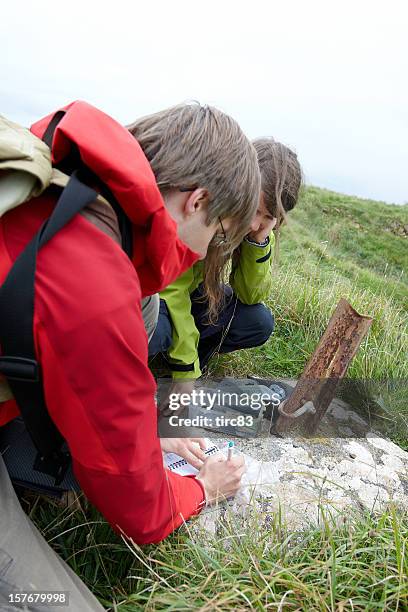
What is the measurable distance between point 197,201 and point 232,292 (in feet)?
5.86

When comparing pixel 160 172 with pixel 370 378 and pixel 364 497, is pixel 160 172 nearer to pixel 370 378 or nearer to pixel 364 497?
pixel 364 497

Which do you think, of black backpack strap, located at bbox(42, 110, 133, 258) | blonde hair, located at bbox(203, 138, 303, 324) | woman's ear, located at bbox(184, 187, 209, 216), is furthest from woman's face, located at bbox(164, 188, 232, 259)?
blonde hair, located at bbox(203, 138, 303, 324)

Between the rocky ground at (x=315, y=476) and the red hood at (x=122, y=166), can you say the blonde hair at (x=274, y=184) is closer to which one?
the rocky ground at (x=315, y=476)

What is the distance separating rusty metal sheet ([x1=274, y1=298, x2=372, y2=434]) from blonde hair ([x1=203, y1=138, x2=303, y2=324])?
0.65 metres

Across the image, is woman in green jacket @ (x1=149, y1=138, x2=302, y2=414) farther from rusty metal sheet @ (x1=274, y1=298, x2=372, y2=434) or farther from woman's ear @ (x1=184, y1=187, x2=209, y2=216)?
woman's ear @ (x1=184, y1=187, x2=209, y2=216)

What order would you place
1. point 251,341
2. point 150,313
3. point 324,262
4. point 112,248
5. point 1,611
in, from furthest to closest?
point 324,262 → point 251,341 → point 150,313 → point 1,611 → point 112,248

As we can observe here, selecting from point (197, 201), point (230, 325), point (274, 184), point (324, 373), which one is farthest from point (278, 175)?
point (197, 201)

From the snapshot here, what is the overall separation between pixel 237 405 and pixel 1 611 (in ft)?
6.77

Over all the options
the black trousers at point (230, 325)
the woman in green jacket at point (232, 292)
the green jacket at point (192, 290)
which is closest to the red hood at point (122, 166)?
the woman in green jacket at point (232, 292)

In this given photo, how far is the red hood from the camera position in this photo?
1.31 meters

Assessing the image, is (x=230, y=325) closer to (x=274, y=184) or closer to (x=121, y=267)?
(x=274, y=184)

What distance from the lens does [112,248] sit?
133 cm

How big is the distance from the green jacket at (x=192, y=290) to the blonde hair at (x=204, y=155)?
115cm

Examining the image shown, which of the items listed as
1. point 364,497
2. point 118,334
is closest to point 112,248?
point 118,334
